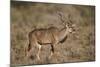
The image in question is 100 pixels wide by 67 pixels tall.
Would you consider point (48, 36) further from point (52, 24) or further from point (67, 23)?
point (67, 23)

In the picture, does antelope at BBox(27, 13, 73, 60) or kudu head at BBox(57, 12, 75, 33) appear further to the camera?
kudu head at BBox(57, 12, 75, 33)

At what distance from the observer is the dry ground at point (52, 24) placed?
2434 mm

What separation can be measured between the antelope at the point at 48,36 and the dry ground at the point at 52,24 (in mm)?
49

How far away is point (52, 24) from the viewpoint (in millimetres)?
2588

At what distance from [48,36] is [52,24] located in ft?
0.54

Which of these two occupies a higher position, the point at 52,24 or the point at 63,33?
the point at 52,24

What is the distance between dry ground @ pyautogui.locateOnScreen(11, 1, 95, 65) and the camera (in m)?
2.43

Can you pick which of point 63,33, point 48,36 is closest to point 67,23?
point 63,33

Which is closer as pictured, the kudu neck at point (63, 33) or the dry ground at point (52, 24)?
the dry ground at point (52, 24)

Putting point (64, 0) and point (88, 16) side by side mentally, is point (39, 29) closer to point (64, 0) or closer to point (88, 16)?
point (64, 0)

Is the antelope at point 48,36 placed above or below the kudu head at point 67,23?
below

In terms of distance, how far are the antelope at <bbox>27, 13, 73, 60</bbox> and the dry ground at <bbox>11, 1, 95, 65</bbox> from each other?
0.05 metres
